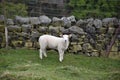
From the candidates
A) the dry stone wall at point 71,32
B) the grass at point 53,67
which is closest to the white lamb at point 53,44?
the grass at point 53,67

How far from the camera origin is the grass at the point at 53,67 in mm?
9914

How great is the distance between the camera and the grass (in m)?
9.91

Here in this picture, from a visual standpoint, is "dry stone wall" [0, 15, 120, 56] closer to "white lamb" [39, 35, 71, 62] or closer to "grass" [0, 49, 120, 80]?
"grass" [0, 49, 120, 80]

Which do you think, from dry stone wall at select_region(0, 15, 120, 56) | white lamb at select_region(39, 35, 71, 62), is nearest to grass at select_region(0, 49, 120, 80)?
white lamb at select_region(39, 35, 71, 62)

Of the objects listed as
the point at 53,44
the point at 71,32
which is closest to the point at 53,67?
the point at 53,44

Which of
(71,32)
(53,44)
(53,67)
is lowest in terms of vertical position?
(53,67)

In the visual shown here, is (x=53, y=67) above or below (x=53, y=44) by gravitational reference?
below

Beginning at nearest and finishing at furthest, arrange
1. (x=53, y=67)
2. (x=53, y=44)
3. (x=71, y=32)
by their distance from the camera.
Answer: (x=53, y=67) → (x=53, y=44) → (x=71, y=32)

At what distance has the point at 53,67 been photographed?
1157 centimetres

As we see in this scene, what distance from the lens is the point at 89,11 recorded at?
15.4 m

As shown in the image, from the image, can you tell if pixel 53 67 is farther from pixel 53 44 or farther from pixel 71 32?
pixel 71 32

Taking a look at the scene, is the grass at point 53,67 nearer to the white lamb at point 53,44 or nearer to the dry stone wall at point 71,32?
the white lamb at point 53,44

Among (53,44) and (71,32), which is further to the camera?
(71,32)

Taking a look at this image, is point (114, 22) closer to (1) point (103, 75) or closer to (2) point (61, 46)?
(2) point (61, 46)
